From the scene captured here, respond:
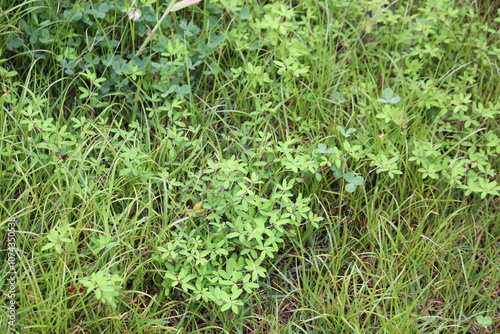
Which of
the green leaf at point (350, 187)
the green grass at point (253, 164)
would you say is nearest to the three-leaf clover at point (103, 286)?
the green grass at point (253, 164)

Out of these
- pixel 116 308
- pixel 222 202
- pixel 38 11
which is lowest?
pixel 116 308

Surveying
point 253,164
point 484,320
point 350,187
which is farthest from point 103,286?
point 484,320

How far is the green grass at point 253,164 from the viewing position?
234 cm

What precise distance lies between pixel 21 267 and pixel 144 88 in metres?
1.10

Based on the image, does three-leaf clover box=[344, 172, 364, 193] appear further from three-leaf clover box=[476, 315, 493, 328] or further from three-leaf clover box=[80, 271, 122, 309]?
three-leaf clover box=[80, 271, 122, 309]

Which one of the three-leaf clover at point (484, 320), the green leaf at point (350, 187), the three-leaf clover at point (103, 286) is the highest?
the three-leaf clover at point (103, 286)

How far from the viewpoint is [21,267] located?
7.46 ft

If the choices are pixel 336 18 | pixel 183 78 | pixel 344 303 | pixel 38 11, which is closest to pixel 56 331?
pixel 344 303

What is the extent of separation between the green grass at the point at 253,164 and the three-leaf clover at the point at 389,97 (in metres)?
0.06

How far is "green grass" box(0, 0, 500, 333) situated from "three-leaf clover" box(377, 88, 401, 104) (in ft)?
0.19

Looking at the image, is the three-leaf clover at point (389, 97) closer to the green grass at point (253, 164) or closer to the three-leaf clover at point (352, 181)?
the green grass at point (253, 164)

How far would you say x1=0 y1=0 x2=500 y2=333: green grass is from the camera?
2.34 metres

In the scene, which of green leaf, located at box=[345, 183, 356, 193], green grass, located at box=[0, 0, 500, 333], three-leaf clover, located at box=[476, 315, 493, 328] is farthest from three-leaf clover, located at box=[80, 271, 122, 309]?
three-leaf clover, located at box=[476, 315, 493, 328]

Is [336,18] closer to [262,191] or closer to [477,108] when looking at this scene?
[477,108]
